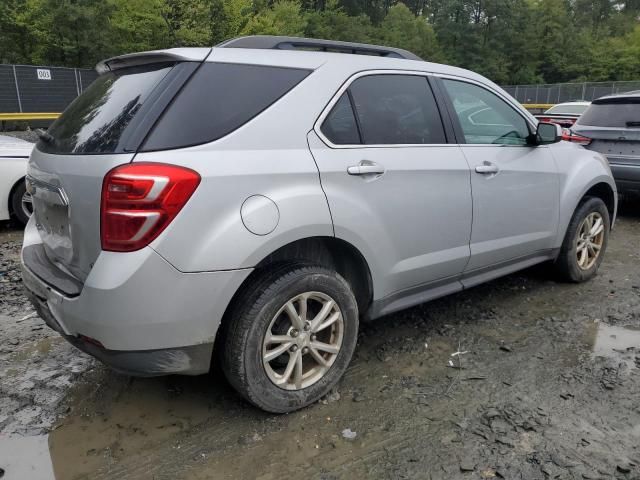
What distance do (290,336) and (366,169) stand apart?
3.11 ft

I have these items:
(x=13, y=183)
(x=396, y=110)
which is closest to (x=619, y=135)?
(x=396, y=110)

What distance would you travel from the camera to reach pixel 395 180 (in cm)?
294

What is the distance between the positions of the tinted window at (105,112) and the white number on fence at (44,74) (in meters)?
20.0

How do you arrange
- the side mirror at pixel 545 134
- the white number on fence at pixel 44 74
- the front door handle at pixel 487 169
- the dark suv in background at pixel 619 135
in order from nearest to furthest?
the front door handle at pixel 487 169 → the side mirror at pixel 545 134 → the dark suv in background at pixel 619 135 → the white number on fence at pixel 44 74

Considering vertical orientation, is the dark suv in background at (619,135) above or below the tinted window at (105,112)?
below

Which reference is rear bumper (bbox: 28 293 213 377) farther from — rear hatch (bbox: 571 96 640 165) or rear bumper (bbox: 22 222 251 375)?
rear hatch (bbox: 571 96 640 165)

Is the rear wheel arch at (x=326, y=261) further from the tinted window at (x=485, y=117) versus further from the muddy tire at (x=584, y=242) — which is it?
the muddy tire at (x=584, y=242)

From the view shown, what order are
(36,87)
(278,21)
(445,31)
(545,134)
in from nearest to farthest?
(545,134), (36,87), (278,21), (445,31)

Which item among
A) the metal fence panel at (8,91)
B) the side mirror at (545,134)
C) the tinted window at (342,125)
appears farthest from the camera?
the metal fence panel at (8,91)

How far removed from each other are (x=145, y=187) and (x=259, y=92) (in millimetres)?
765

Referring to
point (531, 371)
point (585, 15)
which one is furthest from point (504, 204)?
point (585, 15)

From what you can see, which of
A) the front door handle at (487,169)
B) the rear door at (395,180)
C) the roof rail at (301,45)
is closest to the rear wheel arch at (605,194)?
the front door handle at (487,169)

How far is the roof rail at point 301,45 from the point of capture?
285 cm

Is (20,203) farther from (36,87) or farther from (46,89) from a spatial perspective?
(46,89)
